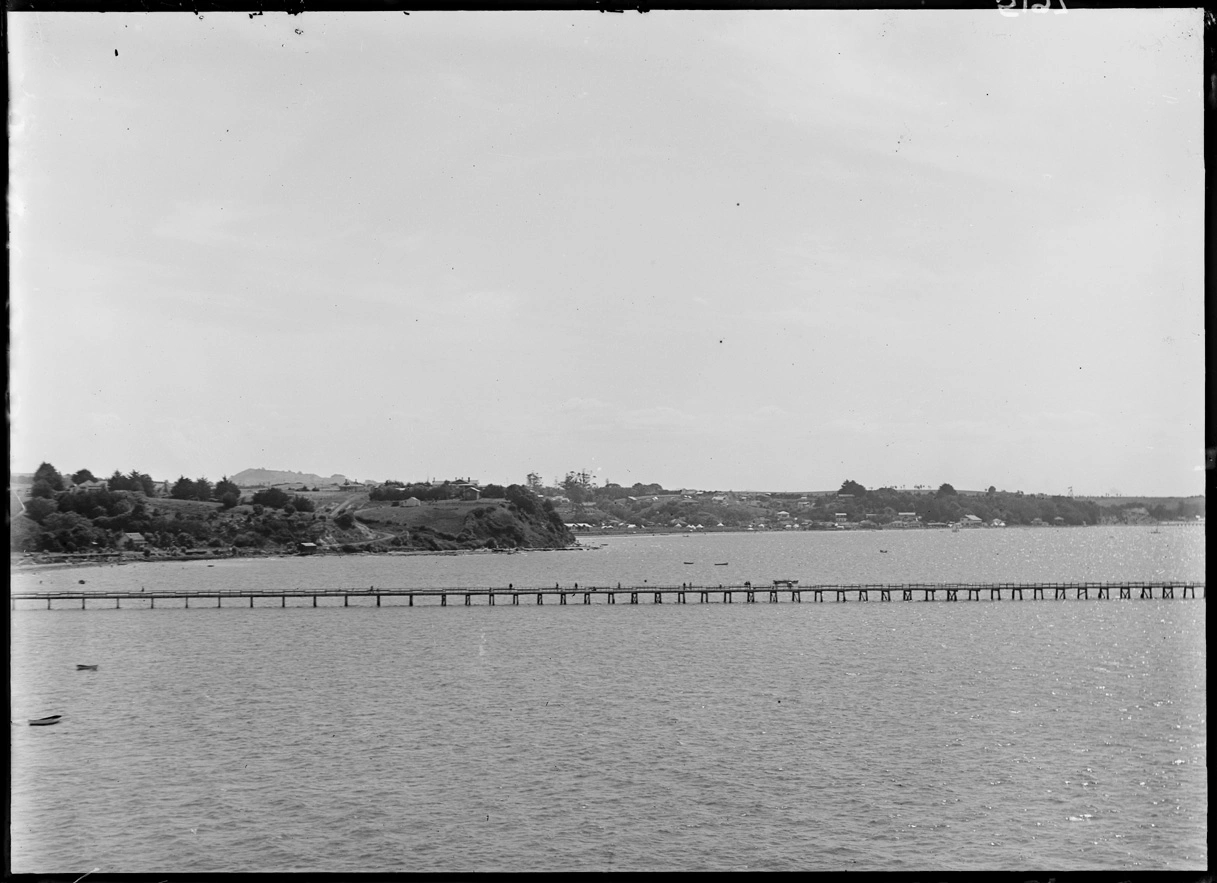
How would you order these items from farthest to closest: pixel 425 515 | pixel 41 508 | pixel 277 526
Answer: pixel 425 515
pixel 277 526
pixel 41 508

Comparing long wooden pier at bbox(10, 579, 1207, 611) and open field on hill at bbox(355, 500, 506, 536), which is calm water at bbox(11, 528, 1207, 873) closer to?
long wooden pier at bbox(10, 579, 1207, 611)

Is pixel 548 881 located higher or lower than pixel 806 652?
higher

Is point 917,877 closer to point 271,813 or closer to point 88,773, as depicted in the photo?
point 271,813

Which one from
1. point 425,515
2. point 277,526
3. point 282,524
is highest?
point 425,515

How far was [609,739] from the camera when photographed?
37.2m

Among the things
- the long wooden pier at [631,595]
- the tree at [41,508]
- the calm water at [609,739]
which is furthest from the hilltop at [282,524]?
the calm water at [609,739]

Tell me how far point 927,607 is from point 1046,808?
52226 millimetres

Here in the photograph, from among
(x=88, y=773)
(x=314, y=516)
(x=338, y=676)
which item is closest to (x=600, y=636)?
(x=338, y=676)

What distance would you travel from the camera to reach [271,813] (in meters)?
30.1

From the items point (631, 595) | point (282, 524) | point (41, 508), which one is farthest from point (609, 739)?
point (282, 524)

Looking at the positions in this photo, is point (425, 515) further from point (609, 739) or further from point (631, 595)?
point (609, 739)

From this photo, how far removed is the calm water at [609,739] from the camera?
2712 cm

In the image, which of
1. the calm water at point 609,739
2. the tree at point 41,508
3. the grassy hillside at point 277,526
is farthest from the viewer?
the grassy hillside at point 277,526

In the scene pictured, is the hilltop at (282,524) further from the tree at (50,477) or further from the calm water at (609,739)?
the calm water at (609,739)
